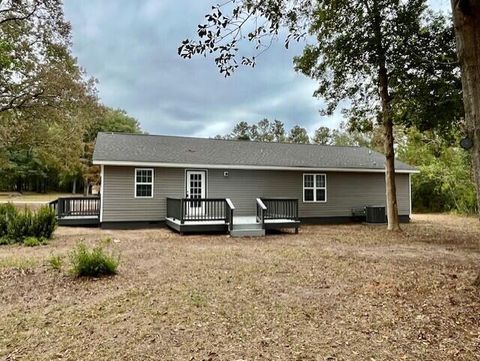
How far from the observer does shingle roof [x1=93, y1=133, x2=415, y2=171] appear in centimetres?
1351

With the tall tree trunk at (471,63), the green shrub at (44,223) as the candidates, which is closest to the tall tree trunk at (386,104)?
the tall tree trunk at (471,63)

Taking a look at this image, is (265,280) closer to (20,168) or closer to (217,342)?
(217,342)

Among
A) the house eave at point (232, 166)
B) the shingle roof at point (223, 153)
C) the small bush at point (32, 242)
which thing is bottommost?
the small bush at point (32, 242)

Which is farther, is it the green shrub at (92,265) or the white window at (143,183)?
the white window at (143,183)

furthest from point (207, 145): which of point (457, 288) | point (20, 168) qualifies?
point (20, 168)

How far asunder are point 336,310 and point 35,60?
15007mm

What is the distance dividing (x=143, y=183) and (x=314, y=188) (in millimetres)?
8134

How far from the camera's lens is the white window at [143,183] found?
13.3 metres

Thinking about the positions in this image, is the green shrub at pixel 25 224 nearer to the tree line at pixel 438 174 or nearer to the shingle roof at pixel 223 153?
the shingle roof at pixel 223 153

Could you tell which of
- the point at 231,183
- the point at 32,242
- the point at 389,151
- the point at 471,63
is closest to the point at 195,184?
the point at 231,183

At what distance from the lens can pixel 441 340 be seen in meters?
3.46

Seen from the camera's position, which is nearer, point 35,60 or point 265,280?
point 265,280

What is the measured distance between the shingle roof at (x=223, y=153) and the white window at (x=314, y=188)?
0.72 metres

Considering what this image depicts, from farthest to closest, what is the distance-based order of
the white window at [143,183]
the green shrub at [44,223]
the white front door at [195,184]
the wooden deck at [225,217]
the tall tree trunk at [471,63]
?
the white front door at [195,184] → the white window at [143,183] → the wooden deck at [225,217] → the green shrub at [44,223] → the tall tree trunk at [471,63]
